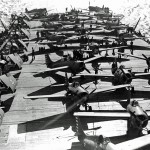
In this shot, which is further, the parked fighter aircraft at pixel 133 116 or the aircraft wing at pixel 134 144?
the parked fighter aircraft at pixel 133 116

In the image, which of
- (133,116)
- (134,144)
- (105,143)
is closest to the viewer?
(105,143)

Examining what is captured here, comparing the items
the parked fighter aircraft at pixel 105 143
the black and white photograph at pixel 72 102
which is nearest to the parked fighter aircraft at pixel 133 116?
the black and white photograph at pixel 72 102

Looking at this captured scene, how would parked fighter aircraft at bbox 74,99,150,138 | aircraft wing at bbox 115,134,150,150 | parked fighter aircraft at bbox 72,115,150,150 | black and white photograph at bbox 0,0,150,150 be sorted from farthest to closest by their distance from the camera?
black and white photograph at bbox 0,0,150,150, parked fighter aircraft at bbox 74,99,150,138, aircraft wing at bbox 115,134,150,150, parked fighter aircraft at bbox 72,115,150,150

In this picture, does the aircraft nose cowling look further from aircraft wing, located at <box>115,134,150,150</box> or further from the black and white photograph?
aircraft wing, located at <box>115,134,150,150</box>

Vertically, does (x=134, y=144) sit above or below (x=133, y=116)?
below

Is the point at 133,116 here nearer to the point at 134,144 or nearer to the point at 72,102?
the point at 134,144

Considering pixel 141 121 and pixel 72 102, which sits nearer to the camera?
pixel 141 121

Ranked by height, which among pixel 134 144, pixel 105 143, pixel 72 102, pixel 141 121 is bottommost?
pixel 72 102

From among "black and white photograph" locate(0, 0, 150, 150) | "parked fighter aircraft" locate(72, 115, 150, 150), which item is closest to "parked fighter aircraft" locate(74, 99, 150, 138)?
"black and white photograph" locate(0, 0, 150, 150)

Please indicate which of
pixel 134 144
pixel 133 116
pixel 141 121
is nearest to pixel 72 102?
pixel 133 116

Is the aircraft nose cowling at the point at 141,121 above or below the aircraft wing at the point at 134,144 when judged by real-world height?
above

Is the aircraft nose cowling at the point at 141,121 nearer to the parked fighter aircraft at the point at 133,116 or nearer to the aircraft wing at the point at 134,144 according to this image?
the parked fighter aircraft at the point at 133,116

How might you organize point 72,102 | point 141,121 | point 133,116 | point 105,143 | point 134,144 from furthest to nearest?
point 72,102 < point 133,116 < point 141,121 < point 134,144 < point 105,143

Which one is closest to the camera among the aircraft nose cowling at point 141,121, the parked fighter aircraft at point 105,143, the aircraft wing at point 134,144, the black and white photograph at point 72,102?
the parked fighter aircraft at point 105,143
